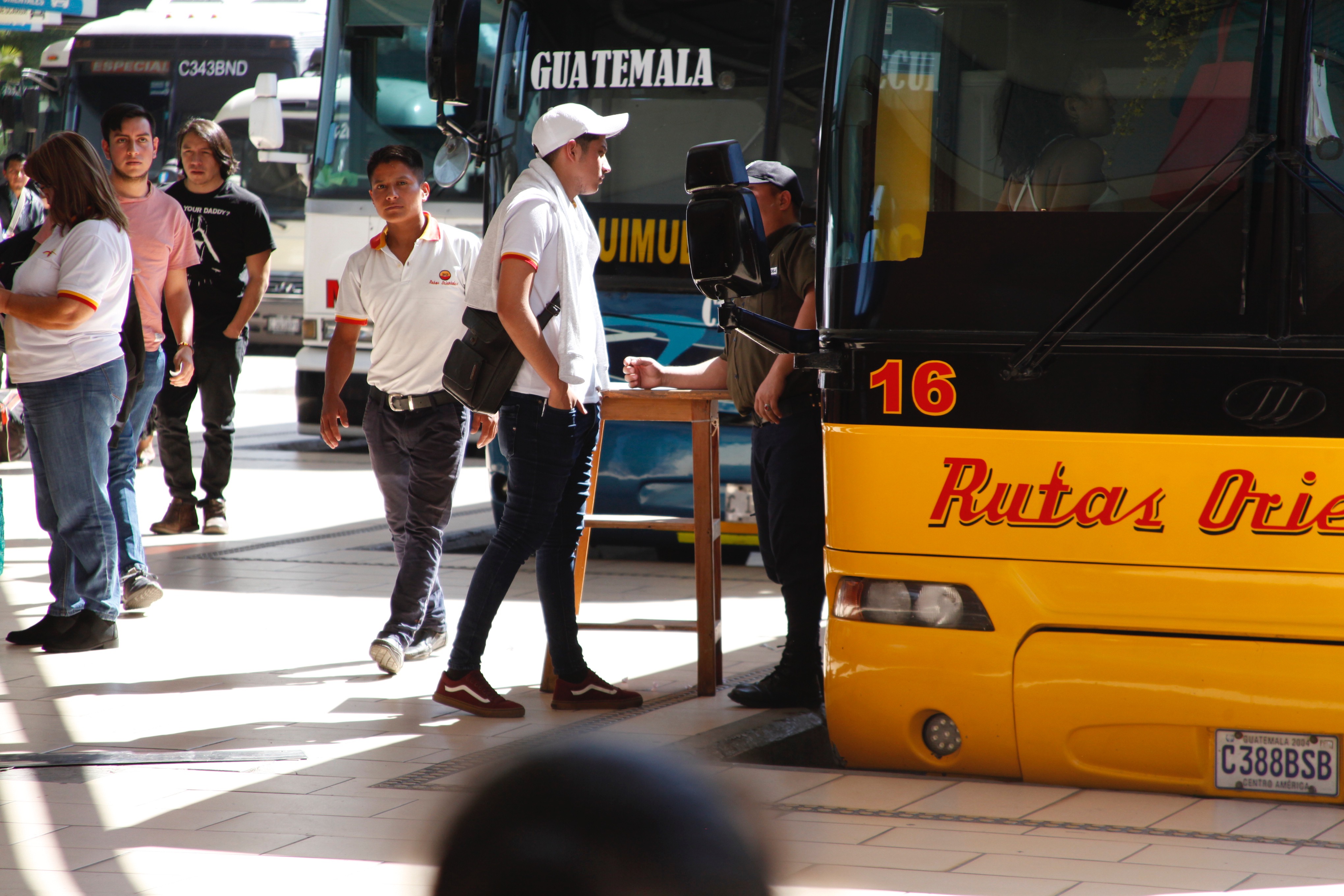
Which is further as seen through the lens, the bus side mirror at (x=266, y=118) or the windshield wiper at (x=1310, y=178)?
the bus side mirror at (x=266, y=118)

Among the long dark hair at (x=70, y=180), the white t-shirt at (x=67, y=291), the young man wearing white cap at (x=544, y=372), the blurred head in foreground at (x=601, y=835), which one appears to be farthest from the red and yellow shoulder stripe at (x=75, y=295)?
the blurred head in foreground at (x=601, y=835)

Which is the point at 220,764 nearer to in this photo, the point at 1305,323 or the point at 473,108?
the point at 1305,323

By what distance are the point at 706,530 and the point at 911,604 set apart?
1543 millimetres

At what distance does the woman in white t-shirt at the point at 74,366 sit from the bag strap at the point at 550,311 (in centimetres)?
197

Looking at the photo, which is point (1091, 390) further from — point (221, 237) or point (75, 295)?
point (221, 237)

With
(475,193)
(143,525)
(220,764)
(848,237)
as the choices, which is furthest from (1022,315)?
(475,193)

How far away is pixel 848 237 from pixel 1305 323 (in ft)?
4.07

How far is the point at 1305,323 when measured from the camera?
4.25m

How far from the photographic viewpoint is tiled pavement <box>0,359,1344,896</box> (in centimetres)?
389

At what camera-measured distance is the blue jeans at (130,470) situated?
7.23 m

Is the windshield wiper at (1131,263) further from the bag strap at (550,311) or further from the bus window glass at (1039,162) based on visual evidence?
the bag strap at (550,311)

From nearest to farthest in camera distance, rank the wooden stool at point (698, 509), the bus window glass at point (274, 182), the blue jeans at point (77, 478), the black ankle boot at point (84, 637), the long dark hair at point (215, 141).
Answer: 1. the wooden stool at point (698, 509)
2. the blue jeans at point (77, 478)
3. the black ankle boot at point (84, 637)
4. the long dark hair at point (215, 141)
5. the bus window glass at point (274, 182)

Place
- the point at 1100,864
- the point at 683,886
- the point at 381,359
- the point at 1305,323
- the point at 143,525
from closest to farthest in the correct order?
the point at 683,886
the point at 1100,864
the point at 1305,323
the point at 381,359
the point at 143,525

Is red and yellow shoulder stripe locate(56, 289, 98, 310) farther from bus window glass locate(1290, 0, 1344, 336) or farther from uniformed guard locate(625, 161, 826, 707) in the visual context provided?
bus window glass locate(1290, 0, 1344, 336)
